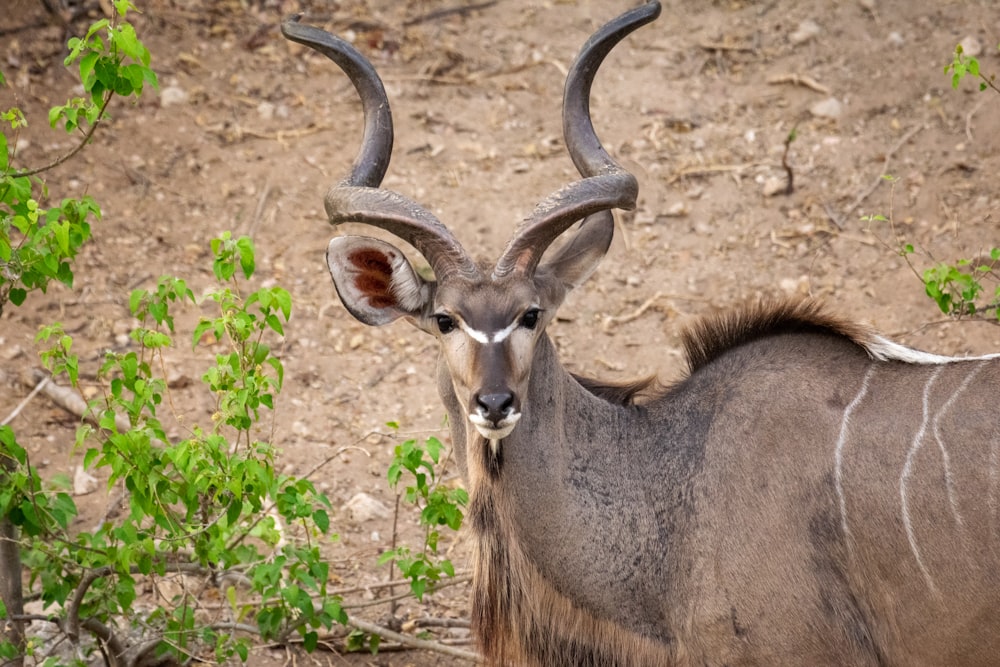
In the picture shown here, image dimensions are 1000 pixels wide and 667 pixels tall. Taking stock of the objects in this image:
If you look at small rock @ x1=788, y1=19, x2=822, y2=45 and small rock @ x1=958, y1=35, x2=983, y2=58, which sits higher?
small rock @ x1=788, y1=19, x2=822, y2=45

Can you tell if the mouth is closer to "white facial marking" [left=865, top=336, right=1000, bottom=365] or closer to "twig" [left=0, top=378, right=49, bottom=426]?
"white facial marking" [left=865, top=336, right=1000, bottom=365]

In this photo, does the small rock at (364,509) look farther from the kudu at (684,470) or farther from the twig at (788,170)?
the twig at (788,170)

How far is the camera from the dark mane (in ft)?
11.0

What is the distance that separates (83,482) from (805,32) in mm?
4368

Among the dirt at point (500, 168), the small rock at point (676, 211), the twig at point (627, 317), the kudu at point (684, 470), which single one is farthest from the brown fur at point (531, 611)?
the small rock at point (676, 211)

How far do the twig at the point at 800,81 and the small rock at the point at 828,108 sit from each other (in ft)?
0.24

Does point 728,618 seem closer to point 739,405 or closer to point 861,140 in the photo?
point 739,405

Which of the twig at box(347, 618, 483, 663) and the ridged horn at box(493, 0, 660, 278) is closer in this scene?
the ridged horn at box(493, 0, 660, 278)

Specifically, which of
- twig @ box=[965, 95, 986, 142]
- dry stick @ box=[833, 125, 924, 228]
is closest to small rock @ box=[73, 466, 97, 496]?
dry stick @ box=[833, 125, 924, 228]

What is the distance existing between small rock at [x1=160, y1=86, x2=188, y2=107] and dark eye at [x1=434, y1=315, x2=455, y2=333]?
150 inches

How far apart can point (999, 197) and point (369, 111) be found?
336cm

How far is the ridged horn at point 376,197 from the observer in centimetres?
307

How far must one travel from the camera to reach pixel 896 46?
638cm

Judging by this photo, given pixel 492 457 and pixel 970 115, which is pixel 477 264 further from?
pixel 970 115
